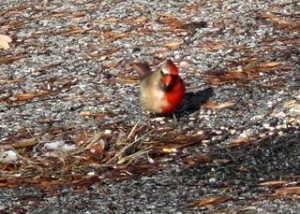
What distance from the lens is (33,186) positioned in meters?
5.43

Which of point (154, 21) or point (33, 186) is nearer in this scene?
point (33, 186)

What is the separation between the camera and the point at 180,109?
6.45 meters

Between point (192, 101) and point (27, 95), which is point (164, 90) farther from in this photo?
point (27, 95)

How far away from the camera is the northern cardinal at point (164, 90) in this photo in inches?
242

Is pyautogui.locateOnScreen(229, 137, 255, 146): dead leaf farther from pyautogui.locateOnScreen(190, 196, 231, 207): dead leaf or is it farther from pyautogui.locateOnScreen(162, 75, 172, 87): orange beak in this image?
pyautogui.locateOnScreen(190, 196, 231, 207): dead leaf

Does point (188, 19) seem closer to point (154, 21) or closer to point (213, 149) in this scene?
point (154, 21)

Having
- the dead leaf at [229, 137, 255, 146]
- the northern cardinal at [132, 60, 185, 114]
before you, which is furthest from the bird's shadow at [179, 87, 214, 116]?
the dead leaf at [229, 137, 255, 146]

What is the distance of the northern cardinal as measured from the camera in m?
6.14

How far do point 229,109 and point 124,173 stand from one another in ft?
3.62

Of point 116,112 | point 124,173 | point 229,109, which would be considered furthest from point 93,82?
point 124,173

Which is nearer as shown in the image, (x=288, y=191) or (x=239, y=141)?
(x=288, y=191)

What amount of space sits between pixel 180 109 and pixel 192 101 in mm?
135

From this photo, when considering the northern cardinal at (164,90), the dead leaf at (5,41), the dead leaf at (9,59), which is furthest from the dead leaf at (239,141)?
the dead leaf at (5,41)

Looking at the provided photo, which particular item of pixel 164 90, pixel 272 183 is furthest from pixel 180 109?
pixel 272 183
